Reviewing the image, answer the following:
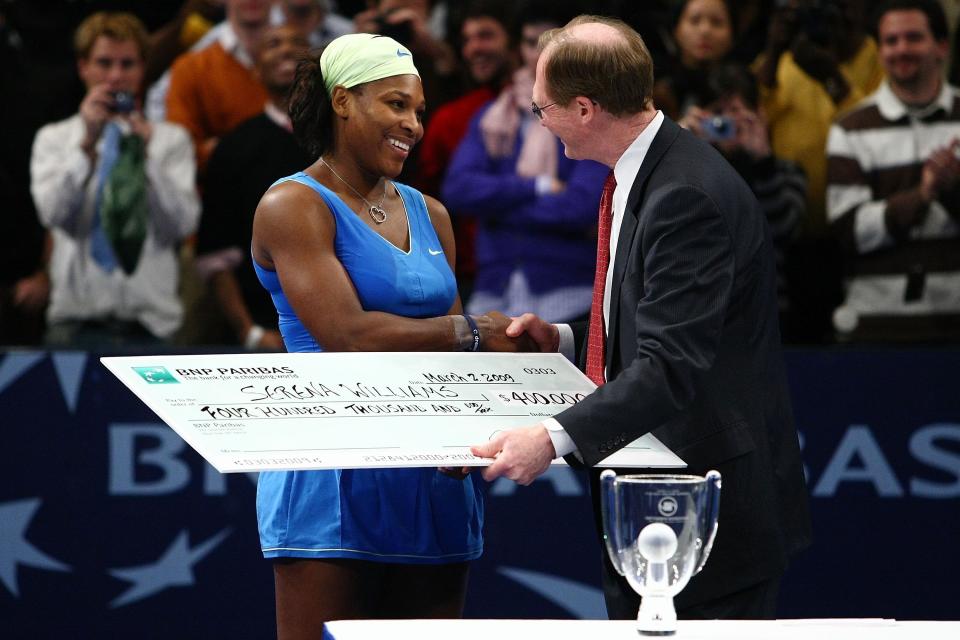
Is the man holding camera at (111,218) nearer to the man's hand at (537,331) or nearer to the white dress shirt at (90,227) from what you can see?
the white dress shirt at (90,227)

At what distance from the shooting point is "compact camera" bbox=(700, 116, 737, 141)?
515cm

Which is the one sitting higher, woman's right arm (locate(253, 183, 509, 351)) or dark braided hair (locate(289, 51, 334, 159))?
dark braided hair (locate(289, 51, 334, 159))

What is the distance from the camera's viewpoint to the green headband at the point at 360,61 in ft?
10.0

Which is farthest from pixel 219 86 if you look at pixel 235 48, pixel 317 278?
pixel 317 278

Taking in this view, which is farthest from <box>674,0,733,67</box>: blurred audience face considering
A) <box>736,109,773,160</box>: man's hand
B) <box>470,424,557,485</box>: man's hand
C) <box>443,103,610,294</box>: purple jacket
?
<box>470,424,557,485</box>: man's hand

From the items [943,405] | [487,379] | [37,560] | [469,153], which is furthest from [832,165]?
[37,560]

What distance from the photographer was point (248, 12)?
5.77 metres

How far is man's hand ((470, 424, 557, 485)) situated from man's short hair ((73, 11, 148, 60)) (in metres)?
3.32

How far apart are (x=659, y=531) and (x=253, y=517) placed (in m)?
2.82

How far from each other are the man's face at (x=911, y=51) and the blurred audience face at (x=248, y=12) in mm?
2396

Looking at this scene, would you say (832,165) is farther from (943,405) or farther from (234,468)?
(234,468)

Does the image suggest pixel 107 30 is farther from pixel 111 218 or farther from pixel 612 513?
pixel 612 513

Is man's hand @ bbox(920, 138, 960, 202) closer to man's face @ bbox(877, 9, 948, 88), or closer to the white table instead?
man's face @ bbox(877, 9, 948, 88)

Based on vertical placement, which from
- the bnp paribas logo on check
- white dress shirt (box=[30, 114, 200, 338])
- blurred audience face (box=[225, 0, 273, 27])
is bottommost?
white dress shirt (box=[30, 114, 200, 338])
